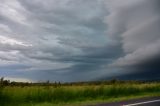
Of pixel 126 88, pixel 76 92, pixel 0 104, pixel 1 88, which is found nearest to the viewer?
pixel 0 104

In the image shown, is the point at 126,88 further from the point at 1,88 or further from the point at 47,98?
the point at 1,88

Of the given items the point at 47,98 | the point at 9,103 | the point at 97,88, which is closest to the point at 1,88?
the point at 9,103

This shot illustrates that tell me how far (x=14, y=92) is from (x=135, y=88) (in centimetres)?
1533

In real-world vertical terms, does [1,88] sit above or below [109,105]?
above

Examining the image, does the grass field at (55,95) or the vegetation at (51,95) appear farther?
the vegetation at (51,95)

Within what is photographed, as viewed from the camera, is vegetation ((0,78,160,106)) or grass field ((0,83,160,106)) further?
vegetation ((0,78,160,106))

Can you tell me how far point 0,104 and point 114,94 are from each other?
43.7ft

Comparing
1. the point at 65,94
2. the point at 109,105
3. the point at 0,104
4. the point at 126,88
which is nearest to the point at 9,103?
the point at 0,104

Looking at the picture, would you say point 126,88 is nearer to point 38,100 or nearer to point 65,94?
point 65,94

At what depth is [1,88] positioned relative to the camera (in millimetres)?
24219

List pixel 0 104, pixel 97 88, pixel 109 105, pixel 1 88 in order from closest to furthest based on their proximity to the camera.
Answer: pixel 109 105 → pixel 0 104 → pixel 1 88 → pixel 97 88

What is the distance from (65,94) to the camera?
27.7 metres

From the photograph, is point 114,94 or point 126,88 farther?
point 126,88

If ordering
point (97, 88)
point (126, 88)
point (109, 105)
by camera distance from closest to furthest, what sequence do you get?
1. point (109, 105)
2. point (97, 88)
3. point (126, 88)
